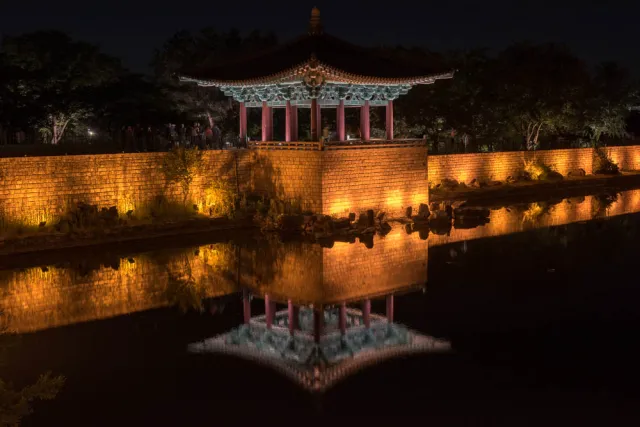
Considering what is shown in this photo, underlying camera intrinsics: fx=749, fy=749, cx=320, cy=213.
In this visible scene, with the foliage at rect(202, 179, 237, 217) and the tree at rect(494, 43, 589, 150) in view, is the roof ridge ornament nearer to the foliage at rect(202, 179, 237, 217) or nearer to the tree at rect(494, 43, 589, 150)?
the foliage at rect(202, 179, 237, 217)

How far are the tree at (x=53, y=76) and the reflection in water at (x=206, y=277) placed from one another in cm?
1201

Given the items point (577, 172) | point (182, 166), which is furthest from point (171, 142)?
point (577, 172)

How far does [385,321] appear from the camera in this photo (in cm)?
1438

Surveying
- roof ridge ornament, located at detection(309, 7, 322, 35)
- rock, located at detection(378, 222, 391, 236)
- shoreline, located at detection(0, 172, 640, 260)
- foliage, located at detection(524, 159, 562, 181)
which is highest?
roof ridge ornament, located at detection(309, 7, 322, 35)

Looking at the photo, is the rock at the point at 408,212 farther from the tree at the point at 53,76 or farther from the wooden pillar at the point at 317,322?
the tree at the point at 53,76

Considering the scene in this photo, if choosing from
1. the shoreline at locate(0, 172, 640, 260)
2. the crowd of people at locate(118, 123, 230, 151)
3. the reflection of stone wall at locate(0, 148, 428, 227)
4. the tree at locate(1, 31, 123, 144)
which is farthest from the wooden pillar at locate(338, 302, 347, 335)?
the tree at locate(1, 31, 123, 144)

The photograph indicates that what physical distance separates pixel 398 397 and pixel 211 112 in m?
30.9

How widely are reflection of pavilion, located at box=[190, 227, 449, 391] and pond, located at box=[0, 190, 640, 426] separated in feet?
0.28

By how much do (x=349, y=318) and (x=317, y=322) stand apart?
28.3 inches

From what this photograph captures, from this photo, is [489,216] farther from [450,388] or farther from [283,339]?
[450,388]

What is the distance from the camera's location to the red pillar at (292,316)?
14.0 meters

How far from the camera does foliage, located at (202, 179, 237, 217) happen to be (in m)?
23.5

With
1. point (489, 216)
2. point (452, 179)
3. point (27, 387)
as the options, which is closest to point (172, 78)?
point (452, 179)

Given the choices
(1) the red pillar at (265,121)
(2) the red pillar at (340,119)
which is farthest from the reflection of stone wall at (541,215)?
(1) the red pillar at (265,121)
